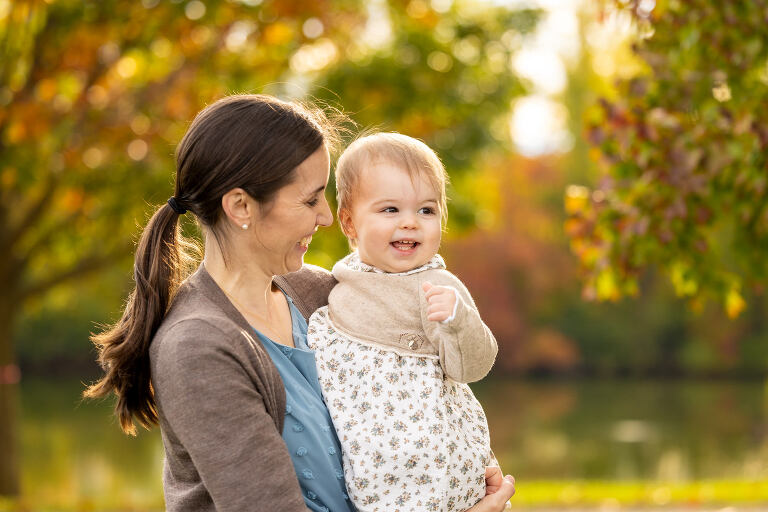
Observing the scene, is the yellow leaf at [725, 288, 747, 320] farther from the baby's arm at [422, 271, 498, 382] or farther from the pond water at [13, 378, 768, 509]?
the pond water at [13, 378, 768, 509]

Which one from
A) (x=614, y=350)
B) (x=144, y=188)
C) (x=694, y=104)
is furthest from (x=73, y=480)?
(x=614, y=350)

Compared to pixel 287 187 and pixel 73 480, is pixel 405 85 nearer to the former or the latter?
pixel 73 480

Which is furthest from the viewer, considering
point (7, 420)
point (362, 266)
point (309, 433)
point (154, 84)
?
point (7, 420)

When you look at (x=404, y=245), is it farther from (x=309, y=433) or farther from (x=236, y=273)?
(x=309, y=433)

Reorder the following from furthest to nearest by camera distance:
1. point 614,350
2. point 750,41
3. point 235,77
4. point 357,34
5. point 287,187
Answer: point 614,350, point 357,34, point 235,77, point 750,41, point 287,187

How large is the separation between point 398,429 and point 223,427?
0.45 meters

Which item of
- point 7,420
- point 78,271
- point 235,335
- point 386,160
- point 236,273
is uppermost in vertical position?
point 386,160

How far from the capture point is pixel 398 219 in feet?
7.74

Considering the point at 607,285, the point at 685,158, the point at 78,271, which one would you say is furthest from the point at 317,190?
the point at 78,271

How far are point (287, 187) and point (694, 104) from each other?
2821 mm

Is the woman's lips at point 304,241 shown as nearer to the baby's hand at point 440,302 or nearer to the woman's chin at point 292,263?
the woman's chin at point 292,263

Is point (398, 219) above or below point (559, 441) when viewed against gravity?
above

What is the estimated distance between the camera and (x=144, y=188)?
9.11 metres

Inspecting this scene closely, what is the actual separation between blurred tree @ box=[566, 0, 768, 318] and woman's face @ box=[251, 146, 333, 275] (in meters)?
2.42
